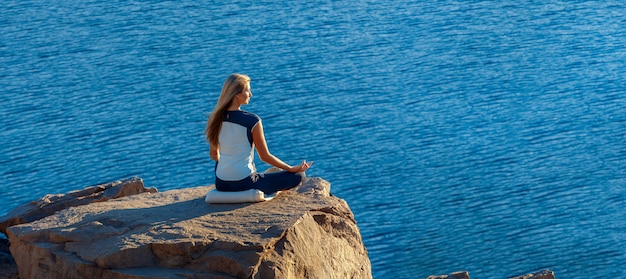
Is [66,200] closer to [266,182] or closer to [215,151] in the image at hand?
[215,151]

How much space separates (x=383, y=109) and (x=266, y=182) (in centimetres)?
502

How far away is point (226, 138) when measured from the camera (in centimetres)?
534

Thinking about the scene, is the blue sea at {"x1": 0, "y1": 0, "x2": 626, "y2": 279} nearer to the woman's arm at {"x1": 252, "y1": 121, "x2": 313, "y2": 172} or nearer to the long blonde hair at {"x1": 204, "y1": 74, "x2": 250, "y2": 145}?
the woman's arm at {"x1": 252, "y1": 121, "x2": 313, "y2": 172}

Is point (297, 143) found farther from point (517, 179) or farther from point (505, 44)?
point (505, 44)

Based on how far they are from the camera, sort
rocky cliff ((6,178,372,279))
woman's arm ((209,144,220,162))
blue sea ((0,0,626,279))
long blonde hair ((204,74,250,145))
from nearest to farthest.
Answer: rocky cliff ((6,178,372,279)) < long blonde hair ((204,74,250,145)) < woman's arm ((209,144,220,162)) < blue sea ((0,0,626,279))

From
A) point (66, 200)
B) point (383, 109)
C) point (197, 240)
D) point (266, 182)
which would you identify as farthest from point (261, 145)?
point (383, 109)

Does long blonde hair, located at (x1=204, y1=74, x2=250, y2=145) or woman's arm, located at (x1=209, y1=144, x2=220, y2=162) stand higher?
long blonde hair, located at (x1=204, y1=74, x2=250, y2=145)

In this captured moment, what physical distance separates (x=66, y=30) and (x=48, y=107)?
2.05 metres

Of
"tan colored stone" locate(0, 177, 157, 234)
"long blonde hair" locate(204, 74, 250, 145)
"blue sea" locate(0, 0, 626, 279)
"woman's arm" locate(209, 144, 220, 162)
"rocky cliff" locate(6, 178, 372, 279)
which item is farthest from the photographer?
"blue sea" locate(0, 0, 626, 279)

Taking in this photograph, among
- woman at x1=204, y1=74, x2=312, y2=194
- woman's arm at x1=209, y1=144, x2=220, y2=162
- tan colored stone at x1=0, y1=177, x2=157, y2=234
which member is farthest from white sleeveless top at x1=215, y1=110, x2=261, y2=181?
tan colored stone at x1=0, y1=177, x2=157, y2=234

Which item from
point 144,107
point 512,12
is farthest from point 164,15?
point 512,12

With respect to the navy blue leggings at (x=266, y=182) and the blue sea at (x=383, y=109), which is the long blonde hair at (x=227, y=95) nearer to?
the navy blue leggings at (x=266, y=182)

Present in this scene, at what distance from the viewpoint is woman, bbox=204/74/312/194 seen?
5.30 m

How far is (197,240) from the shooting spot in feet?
15.8
